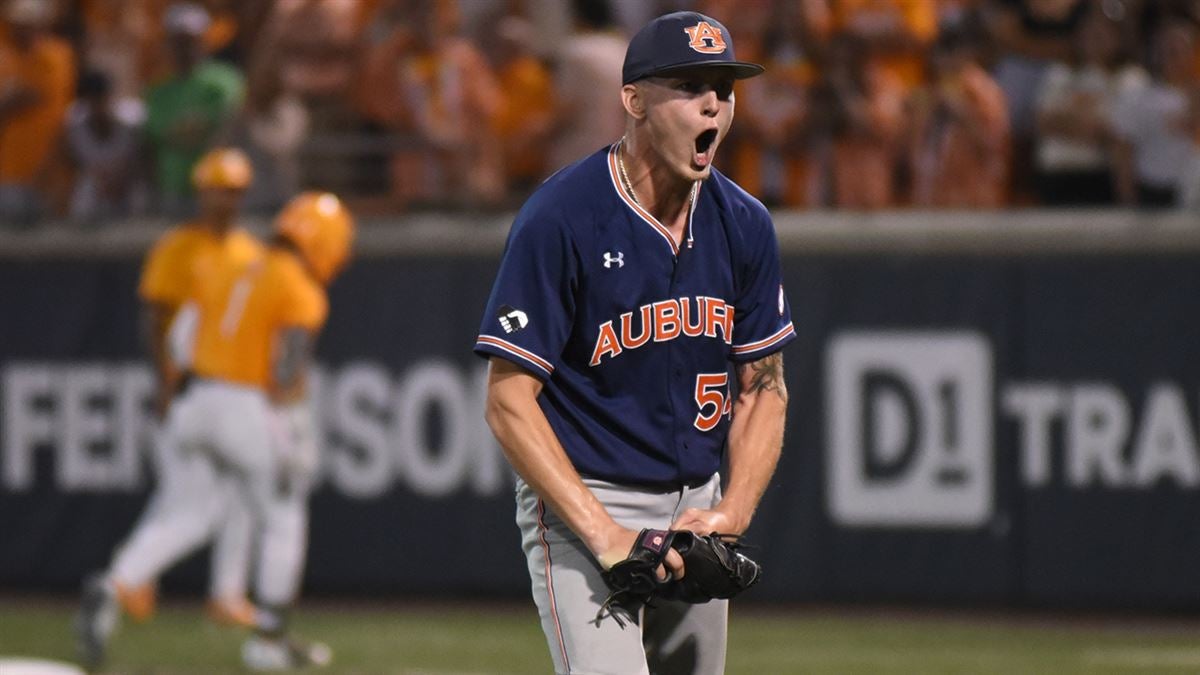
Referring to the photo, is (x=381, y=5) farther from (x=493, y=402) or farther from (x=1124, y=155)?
(x=493, y=402)

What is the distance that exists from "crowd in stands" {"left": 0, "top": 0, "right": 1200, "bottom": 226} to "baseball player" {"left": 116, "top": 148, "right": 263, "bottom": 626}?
1.49m

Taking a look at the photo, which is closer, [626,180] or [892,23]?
[626,180]

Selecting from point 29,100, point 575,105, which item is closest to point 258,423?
point 575,105

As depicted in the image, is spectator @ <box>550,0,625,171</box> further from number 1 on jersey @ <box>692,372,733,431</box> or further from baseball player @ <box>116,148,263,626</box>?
number 1 on jersey @ <box>692,372,733,431</box>

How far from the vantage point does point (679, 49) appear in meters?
4.28

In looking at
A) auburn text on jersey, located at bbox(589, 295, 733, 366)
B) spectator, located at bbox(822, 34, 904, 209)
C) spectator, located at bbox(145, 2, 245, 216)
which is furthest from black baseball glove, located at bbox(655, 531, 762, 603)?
spectator, located at bbox(145, 2, 245, 216)

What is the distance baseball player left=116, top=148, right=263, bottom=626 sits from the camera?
9.54 meters

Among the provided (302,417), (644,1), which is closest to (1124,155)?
(644,1)

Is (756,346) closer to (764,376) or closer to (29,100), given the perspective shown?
(764,376)

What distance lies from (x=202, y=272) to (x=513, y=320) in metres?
5.57

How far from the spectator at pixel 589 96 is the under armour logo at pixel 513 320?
6.78 m

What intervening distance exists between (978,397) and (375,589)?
3.72 m

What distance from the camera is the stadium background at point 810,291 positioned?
10438mm

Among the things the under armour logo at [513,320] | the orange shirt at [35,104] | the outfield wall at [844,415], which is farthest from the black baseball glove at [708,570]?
the orange shirt at [35,104]
